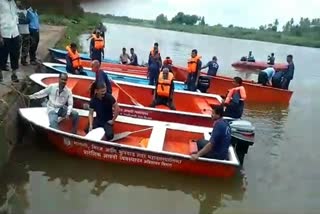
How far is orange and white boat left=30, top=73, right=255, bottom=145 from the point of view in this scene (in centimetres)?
829

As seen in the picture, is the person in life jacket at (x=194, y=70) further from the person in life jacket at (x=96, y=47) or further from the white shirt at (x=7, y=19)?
the white shirt at (x=7, y=19)

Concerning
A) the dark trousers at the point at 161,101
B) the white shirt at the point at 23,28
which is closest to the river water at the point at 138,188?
the dark trousers at the point at 161,101

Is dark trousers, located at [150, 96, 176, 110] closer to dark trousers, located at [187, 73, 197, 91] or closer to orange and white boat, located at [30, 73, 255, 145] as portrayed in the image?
orange and white boat, located at [30, 73, 255, 145]

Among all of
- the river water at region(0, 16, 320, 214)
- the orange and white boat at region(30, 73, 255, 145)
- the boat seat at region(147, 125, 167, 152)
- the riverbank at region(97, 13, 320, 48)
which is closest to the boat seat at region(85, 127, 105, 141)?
the river water at region(0, 16, 320, 214)

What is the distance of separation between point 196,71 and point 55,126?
672 centimetres

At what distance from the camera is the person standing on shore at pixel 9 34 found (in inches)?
329

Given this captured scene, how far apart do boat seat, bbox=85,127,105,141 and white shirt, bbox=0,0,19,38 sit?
100 inches

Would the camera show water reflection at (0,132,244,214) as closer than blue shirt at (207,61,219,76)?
Yes

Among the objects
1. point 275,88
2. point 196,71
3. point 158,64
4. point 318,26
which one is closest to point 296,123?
point 275,88

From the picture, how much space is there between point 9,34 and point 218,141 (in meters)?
4.46

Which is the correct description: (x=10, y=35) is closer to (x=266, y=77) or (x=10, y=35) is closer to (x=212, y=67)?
(x=212, y=67)

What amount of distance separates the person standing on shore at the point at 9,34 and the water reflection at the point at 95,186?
2.00m

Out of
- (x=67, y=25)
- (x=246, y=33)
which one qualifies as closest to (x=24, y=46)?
(x=67, y=25)

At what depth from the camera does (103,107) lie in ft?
26.8
